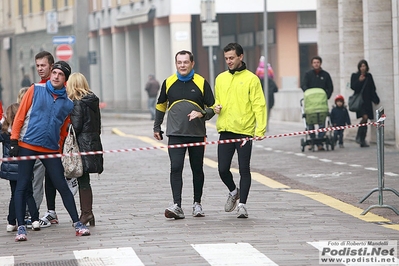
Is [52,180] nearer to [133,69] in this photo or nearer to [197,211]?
[197,211]

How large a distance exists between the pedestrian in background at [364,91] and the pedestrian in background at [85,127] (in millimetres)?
12378

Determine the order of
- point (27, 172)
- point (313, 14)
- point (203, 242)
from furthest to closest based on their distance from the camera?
point (313, 14)
point (27, 172)
point (203, 242)

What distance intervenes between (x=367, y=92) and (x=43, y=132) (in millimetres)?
13518

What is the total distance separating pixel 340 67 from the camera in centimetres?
2664

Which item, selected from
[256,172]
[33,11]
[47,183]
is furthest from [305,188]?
[33,11]

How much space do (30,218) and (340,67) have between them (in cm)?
1562

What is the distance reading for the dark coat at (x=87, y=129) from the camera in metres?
11.6

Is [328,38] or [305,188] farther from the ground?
[328,38]

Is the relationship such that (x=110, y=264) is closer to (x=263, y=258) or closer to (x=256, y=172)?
(x=263, y=258)

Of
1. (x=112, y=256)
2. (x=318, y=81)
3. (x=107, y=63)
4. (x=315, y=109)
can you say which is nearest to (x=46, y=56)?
(x=112, y=256)

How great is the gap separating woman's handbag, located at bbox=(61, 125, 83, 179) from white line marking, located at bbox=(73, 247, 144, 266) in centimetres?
157

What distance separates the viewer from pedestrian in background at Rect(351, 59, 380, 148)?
2347 centimetres

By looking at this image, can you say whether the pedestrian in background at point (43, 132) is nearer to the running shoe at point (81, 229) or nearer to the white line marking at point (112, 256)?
the running shoe at point (81, 229)

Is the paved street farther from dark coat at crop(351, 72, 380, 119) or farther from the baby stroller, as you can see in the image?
dark coat at crop(351, 72, 380, 119)
